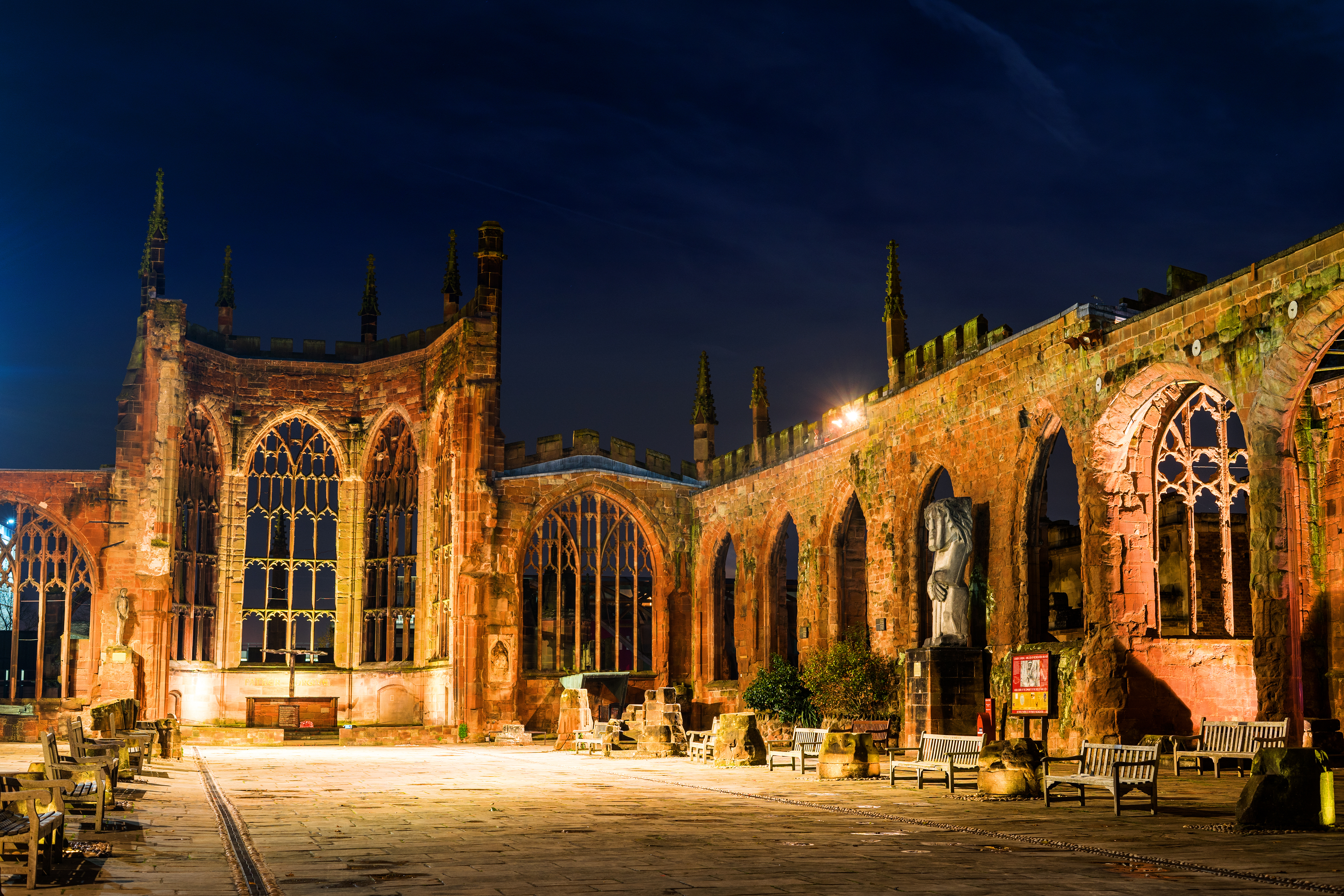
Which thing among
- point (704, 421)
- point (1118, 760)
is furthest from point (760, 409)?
point (1118, 760)

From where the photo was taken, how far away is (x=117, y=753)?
563 inches

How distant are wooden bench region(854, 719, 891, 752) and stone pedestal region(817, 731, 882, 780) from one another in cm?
339

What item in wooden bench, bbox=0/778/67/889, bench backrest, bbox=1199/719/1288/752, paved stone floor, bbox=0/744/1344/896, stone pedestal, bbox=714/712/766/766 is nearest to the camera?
wooden bench, bbox=0/778/67/889

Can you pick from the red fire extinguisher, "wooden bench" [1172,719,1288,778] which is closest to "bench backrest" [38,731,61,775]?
"wooden bench" [1172,719,1288,778]

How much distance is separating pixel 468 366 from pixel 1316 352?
837 inches

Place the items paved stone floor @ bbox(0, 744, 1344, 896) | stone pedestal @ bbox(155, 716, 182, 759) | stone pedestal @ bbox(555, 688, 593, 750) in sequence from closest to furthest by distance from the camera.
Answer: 1. paved stone floor @ bbox(0, 744, 1344, 896)
2. stone pedestal @ bbox(155, 716, 182, 759)
3. stone pedestal @ bbox(555, 688, 593, 750)

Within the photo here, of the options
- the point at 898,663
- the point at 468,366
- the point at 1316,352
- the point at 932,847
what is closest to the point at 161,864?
the point at 932,847

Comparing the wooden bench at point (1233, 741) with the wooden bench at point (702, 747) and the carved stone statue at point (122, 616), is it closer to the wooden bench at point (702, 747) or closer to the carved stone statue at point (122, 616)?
the wooden bench at point (702, 747)

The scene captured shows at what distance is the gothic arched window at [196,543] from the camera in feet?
116

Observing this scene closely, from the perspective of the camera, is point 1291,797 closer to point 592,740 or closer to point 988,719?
point 988,719

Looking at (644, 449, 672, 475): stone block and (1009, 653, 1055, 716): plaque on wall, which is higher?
(644, 449, 672, 475): stone block

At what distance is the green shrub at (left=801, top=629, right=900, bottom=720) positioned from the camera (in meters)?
25.0

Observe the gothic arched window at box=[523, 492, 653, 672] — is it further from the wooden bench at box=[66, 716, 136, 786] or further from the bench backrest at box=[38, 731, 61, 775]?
the bench backrest at box=[38, 731, 61, 775]

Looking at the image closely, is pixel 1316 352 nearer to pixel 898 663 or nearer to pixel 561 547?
pixel 898 663
